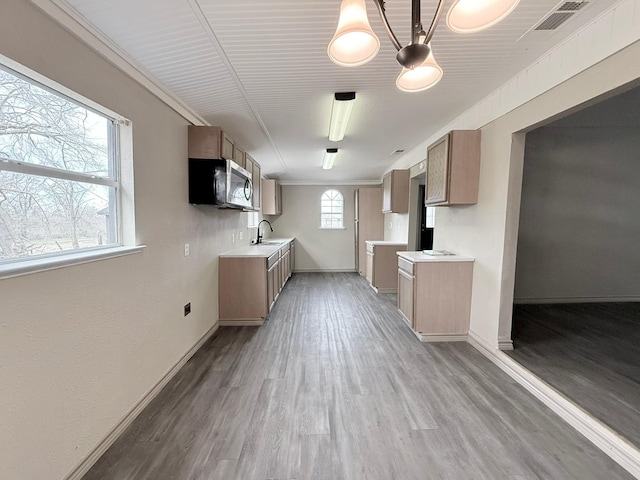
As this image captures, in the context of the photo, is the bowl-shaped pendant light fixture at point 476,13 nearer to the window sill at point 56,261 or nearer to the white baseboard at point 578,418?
the window sill at point 56,261

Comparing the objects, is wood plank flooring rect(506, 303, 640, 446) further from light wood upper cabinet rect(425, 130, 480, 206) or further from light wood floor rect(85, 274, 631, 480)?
light wood upper cabinet rect(425, 130, 480, 206)

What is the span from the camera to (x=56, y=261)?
1.26 m

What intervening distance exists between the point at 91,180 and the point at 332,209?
5958 mm

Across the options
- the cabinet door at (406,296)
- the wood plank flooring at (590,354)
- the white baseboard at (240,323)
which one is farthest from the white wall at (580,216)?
the white baseboard at (240,323)

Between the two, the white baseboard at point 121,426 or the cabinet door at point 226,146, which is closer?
the white baseboard at point 121,426

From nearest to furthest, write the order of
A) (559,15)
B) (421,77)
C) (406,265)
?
(421,77), (559,15), (406,265)

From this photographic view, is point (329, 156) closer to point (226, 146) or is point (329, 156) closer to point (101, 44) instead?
point (226, 146)

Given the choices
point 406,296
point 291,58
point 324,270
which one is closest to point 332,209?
point 324,270

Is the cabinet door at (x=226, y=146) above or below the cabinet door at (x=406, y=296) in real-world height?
above

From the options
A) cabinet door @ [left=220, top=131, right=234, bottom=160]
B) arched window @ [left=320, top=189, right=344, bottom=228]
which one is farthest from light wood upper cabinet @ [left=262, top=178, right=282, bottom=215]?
cabinet door @ [left=220, top=131, right=234, bottom=160]

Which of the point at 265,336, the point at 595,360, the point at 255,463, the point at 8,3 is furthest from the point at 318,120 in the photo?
the point at 595,360

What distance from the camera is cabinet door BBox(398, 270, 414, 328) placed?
311 cm

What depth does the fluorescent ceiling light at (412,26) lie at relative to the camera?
98 centimetres

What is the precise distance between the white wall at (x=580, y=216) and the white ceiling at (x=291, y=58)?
2020mm
